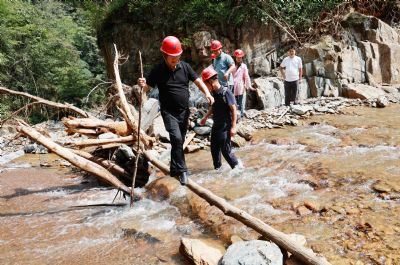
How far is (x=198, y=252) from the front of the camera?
337 cm

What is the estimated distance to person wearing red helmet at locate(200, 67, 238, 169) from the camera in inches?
210

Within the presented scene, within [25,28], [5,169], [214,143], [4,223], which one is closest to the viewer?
[4,223]

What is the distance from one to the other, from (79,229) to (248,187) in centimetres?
253

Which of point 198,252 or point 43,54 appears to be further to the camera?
point 43,54

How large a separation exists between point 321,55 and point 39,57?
19982mm

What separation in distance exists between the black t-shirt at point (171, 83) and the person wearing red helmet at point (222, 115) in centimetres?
60

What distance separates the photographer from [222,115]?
18.6ft

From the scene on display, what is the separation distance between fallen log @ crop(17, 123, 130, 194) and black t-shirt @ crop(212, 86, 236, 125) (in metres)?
1.93

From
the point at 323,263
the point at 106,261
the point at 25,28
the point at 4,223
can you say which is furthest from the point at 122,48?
the point at 323,263

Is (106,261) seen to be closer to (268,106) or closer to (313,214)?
(313,214)

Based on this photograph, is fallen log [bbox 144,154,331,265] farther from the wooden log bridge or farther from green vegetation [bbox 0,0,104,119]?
green vegetation [bbox 0,0,104,119]

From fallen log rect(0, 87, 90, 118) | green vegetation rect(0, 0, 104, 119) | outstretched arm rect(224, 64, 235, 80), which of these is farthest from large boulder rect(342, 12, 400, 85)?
green vegetation rect(0, 0, 104, 119)

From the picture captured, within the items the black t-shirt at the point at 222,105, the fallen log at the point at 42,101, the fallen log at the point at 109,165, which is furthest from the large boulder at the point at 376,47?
the fallen log at the point at 42,101

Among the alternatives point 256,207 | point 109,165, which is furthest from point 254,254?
point 109,165
